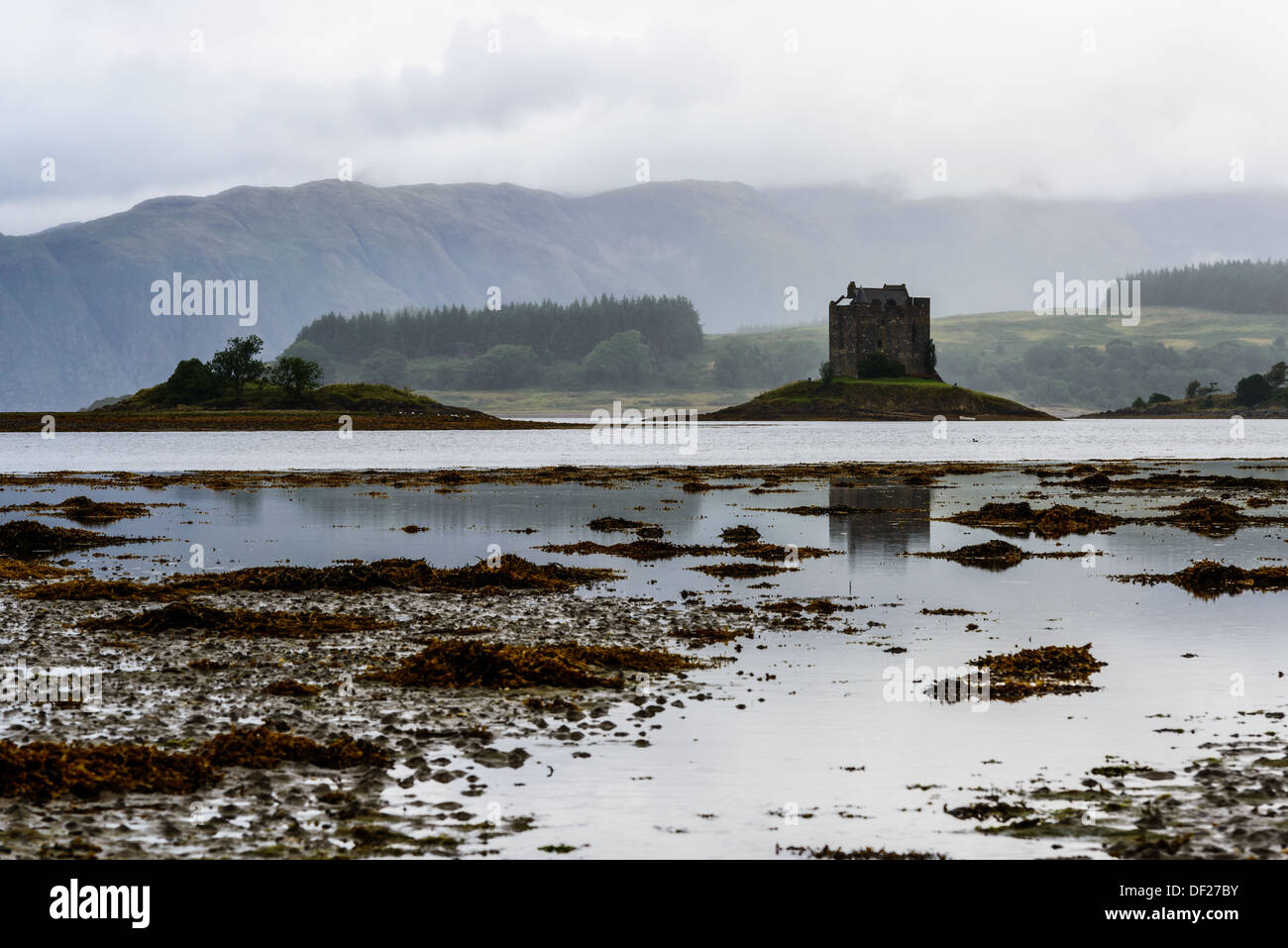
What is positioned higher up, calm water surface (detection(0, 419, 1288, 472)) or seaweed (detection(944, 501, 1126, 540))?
calm water surface (detection(0, 419, 1288, 472))

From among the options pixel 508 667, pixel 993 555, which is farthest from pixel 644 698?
pixel 993 555

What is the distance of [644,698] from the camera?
18297 mm

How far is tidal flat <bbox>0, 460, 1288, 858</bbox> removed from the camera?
12320 mm

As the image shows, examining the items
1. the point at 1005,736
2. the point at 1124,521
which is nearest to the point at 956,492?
the point at 1124,521

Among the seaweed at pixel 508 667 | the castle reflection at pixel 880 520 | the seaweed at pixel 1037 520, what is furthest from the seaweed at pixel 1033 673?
the seaweed at pixel 1037 520

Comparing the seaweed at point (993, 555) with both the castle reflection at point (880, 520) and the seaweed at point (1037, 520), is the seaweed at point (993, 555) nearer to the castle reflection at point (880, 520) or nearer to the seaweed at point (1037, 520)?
the castle reflection at point (880, 520)

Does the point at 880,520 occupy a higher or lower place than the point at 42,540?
lower

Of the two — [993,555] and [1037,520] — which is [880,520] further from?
[993,555]

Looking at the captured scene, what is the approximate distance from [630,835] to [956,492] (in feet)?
189

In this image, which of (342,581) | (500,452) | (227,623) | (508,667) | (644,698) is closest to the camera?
(644,698)

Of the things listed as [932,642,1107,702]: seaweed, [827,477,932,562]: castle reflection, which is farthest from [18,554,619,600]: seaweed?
[932,642,1107,702]: seaweed

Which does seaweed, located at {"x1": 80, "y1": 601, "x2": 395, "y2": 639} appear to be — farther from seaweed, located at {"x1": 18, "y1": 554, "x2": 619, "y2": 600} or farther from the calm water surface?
the calm water surface

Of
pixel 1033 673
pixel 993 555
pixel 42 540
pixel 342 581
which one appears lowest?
pixel 993 555

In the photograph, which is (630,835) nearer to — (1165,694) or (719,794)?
(719,794)
